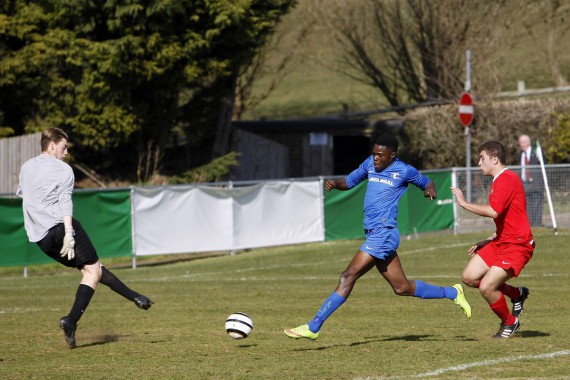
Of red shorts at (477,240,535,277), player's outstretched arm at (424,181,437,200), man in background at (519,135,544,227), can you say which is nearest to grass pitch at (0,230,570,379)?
red shorts at (477,240,535,277)

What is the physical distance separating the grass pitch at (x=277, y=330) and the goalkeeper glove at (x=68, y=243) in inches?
36.5

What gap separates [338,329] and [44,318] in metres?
3.81

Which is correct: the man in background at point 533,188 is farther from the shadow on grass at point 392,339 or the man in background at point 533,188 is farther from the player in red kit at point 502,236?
the player in red kit at point 502,236

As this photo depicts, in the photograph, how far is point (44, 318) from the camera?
520 inches

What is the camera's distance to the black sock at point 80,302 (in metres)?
10.2

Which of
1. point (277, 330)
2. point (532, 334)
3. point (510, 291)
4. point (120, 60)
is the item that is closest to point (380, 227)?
point (510, 291)

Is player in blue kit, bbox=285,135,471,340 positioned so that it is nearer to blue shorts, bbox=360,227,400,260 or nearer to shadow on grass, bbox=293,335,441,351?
blue shorts, bbox=360,227,400,260

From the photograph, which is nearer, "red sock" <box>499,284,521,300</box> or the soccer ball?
the soccer ball

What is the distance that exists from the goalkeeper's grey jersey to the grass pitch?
4.00 feet

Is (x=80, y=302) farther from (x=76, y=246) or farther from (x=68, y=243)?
(x=68, y=243)

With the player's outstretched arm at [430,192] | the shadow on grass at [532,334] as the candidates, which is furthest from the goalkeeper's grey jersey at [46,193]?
the shadow on grass at [532,334]

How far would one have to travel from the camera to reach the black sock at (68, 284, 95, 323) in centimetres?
1020

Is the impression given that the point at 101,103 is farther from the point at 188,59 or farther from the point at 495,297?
the point at 495,297

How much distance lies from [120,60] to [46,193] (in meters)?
17.3
